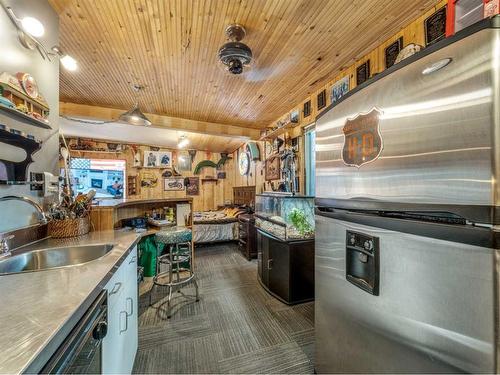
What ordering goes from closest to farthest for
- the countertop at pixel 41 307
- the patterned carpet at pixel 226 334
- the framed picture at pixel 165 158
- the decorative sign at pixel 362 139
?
1. the countertop at pixel 41 307
2. the decorative sign at pixel 362 139
3. the patterned carpet at pixel 226 334
4. the framed picture at pixel 165 158

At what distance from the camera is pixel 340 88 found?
253 cm

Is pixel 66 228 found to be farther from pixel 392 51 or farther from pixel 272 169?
pixel 392 51

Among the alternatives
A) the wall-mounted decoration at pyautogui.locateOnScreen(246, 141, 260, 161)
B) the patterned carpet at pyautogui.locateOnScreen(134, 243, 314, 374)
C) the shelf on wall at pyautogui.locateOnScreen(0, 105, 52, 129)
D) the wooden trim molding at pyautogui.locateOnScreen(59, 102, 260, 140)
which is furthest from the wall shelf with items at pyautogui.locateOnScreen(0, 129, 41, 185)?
the wall-mounted decoration at pyautogui.locateOnScreen(246, 141, 260, 161)

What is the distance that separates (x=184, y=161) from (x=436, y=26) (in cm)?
580

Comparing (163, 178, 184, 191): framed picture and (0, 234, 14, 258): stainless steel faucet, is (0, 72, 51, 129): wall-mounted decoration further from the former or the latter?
(163, 178, 184, 191): framed picture

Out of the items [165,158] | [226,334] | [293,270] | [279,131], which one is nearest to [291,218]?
[293,270]

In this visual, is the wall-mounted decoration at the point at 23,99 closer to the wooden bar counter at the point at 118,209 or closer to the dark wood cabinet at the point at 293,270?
the wooden bar counter at the point at 118,209

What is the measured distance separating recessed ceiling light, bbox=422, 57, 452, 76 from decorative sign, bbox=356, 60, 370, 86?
5.67 ft

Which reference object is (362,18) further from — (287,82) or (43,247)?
(43,247)

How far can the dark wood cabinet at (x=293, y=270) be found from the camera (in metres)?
2.49

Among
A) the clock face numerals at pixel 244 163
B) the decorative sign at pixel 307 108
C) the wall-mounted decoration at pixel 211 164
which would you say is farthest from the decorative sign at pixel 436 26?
the wall-mounted decoration at pixel 211 164

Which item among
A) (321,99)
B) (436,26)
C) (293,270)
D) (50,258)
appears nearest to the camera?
(50,258)

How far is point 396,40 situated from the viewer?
1911 mm

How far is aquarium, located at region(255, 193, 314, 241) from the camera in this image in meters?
2.62
